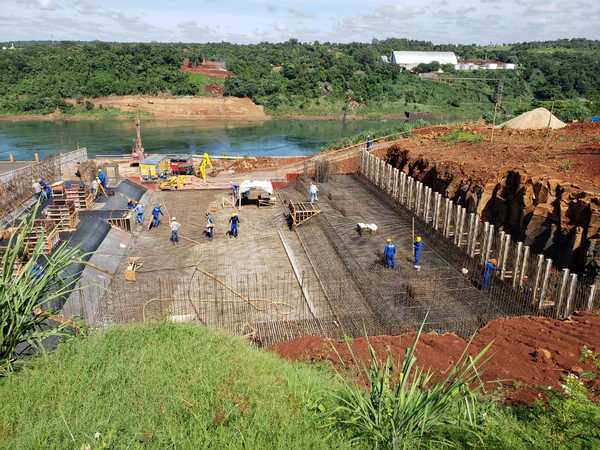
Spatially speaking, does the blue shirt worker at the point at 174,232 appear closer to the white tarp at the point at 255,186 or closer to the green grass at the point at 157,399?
the white tarp at the point at 255,186

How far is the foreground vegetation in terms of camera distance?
5.47m

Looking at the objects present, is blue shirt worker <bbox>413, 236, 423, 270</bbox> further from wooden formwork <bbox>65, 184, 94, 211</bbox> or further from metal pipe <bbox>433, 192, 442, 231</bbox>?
wooden formwork <bbox>65, 184, 94, 211</bbox>

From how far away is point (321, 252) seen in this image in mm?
19906

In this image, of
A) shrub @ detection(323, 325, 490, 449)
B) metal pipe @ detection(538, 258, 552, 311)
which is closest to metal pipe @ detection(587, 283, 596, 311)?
metal pipe @ detection(538, 258, 552, 311)

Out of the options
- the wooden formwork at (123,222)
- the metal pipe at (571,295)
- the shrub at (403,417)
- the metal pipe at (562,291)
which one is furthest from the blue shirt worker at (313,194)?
the shrub at (403,417)

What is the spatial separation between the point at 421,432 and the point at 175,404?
3.03 meters

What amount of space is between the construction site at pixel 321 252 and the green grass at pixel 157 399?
3.13 meters

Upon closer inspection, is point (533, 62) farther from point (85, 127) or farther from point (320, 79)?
point (85, 127)

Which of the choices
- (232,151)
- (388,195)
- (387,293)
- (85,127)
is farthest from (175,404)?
(85,127)

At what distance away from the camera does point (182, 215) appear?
82.1 feet

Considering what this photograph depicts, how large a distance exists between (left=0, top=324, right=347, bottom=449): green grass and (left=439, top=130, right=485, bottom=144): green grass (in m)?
25.3

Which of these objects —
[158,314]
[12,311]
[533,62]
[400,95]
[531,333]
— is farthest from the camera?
[533,62]

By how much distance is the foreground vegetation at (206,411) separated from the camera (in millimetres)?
5473

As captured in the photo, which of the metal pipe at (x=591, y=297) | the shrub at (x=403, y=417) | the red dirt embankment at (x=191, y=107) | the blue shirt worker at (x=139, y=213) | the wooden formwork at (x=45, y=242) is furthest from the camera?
the red dirt embankment at (x=191, y=107)
